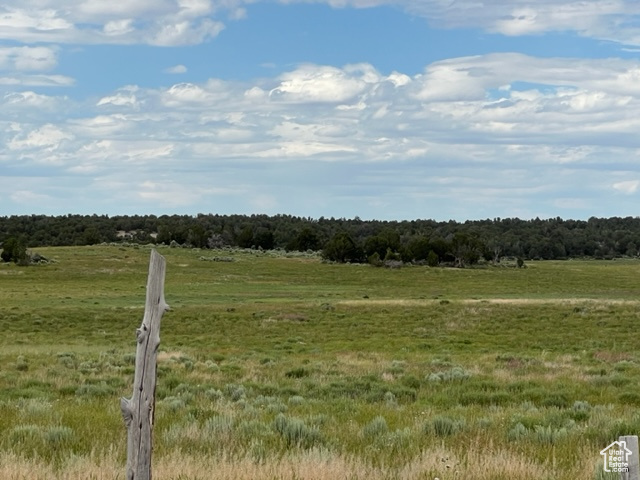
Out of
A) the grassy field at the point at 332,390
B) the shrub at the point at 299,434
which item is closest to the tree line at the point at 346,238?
the grassy field at the point at 332,390

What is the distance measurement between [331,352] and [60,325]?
18.0 m

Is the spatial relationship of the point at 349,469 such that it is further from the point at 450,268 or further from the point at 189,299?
the point at 450,268

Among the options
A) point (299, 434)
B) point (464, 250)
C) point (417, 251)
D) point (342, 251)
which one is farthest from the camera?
point (464, 250)

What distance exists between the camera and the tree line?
121 metres

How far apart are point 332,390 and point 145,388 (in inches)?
381

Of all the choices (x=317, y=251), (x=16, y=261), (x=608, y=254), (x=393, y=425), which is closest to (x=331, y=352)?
(x=393, y=425)

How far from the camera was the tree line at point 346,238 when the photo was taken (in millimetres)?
120625

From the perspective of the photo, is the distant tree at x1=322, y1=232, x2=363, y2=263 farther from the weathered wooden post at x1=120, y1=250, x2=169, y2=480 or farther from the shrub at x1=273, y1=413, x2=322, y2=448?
the weathered wooden post at x1=120, y1=250, x2=169, y2=480

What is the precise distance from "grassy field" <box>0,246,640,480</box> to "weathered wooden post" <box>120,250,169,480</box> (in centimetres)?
85

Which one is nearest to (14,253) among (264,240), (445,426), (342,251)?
(342,251)

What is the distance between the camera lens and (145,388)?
6090mm

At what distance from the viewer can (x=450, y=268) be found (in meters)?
113

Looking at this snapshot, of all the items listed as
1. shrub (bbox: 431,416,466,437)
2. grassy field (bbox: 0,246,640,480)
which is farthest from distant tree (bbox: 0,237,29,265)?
shrub (bbox: 431,416,466,437)

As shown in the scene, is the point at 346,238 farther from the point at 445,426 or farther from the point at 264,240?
the point at 445,426
